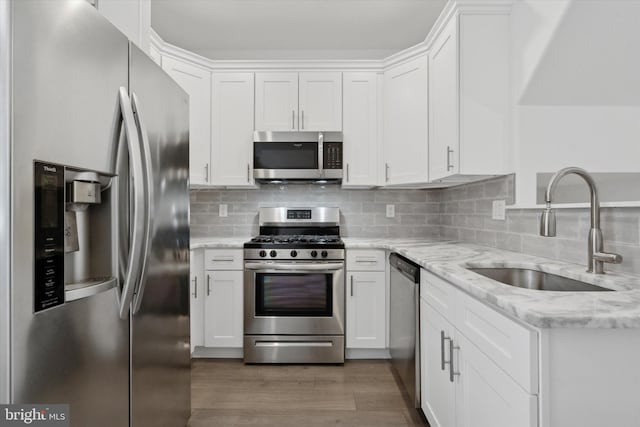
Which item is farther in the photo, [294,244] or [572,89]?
[294,244]

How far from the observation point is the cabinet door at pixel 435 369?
5.17ft

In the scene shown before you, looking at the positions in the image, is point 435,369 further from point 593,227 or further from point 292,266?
point 292,266

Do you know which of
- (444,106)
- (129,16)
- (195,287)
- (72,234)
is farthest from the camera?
(195,287)

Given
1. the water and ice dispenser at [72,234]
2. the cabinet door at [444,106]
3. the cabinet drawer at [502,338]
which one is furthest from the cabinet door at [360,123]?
the water and ice dispenser at [72,234]

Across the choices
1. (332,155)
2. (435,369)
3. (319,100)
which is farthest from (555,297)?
(319,100)

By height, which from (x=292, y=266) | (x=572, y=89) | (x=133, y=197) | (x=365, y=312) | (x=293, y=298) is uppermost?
(x=572, y=89)

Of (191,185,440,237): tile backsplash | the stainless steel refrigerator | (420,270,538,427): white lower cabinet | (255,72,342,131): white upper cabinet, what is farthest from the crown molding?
(420,270,538,427): white lower cabinet

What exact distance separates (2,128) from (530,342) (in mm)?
1314

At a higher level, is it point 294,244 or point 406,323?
→ point 294,244

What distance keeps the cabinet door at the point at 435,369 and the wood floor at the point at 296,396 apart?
285mm

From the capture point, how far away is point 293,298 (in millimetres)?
2832

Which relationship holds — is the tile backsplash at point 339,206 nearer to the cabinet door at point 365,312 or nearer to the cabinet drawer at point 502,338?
the cabinet door at point 365,312

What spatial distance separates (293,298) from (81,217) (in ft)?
6.21

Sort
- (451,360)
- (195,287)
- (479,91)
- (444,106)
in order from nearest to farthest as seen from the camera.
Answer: (451,360), (479,91), (444,106), (195,287)
